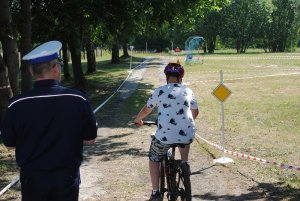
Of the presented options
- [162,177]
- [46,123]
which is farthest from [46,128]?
[162,177]

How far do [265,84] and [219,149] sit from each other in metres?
16.2

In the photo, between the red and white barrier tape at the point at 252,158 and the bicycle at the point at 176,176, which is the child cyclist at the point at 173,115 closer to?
the bicycle at the point at 176,176

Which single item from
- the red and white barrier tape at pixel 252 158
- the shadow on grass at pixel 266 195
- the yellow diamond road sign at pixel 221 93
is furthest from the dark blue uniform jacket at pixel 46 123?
the yellow diamond road sign at pixel 221 93

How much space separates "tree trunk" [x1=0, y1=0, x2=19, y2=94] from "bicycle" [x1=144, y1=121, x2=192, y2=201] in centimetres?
743

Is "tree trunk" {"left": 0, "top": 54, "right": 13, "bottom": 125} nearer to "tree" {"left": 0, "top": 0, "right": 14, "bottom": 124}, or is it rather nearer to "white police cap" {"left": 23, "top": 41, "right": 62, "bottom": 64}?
"tree" {"left": 0, "top": 0, "right": 14, "bottom": 124}

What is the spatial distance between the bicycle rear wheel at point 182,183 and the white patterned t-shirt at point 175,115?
1.06 feet

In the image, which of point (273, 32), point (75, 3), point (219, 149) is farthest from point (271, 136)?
point (273, 32)

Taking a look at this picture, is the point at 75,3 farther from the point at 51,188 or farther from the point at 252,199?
the point at 51,188

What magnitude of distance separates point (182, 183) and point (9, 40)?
802 cm

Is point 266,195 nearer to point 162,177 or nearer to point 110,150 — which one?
point 162,177

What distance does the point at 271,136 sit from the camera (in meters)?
11.7

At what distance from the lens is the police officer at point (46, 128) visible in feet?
11.4

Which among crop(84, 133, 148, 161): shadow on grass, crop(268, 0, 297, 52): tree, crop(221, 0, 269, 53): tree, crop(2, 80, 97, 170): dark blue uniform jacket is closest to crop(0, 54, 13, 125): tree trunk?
crop(84, 133, 148, 161): shadow on grass

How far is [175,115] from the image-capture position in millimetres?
5520
